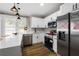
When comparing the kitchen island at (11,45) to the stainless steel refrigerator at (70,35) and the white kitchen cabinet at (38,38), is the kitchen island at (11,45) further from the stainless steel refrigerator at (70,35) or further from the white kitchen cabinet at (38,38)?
the stainless steel refrigerator at (70,35)

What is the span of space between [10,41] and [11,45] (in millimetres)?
54

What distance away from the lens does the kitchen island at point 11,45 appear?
1.11 metres

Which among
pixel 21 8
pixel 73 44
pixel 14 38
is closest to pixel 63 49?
pixel 73 44

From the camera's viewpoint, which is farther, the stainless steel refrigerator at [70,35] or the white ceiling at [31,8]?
the stainless steel refrigerator at [70,35]

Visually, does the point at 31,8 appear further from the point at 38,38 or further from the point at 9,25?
the point at 38,38

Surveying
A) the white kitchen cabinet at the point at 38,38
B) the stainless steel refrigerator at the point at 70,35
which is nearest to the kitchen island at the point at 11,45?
the white kitchen cabinet at the point at 38,38

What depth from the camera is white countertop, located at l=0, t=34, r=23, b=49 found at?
3.72 ft

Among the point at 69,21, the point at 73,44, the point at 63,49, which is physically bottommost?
the point at 63,49

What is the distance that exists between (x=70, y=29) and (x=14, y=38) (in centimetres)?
79

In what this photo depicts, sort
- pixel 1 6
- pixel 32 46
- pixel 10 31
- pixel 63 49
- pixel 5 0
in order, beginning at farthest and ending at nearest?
pixel 63 49 → pixel 32 46 → pixel 10 31 → pixel 1 6 → pixel 5 0

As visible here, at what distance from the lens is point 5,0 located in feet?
2.94

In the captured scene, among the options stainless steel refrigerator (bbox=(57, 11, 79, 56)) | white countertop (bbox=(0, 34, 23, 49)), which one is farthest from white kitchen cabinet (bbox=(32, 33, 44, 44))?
stainless steel refrigerator (bbox=(57, 11, 79, 56))

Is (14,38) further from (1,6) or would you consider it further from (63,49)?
(63,49)

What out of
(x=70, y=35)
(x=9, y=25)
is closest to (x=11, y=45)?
(x=9, y=25)
